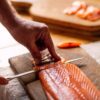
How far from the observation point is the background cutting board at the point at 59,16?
150 cm

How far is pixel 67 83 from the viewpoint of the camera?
1.00m

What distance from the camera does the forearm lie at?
109 centimetres

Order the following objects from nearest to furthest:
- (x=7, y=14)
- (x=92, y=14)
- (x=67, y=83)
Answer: (x=67, y=83) < (x=7, y=14) < (x=92, y=14)

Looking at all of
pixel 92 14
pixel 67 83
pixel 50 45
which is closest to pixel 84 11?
pixel 92 14

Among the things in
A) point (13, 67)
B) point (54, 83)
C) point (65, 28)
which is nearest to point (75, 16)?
point (65, 28)

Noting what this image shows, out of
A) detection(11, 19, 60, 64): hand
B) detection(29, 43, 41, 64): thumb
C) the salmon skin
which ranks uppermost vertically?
detection(11, 19, 60, 64): hand

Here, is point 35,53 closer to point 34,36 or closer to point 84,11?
point 34,36

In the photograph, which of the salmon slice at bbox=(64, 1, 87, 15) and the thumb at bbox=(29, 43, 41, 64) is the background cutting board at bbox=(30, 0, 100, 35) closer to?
the salmon slice at bbox=(64, 1, 87, 15)

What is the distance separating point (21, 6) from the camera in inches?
71.7

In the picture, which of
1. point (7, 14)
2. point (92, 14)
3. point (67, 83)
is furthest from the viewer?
point (92, 14)

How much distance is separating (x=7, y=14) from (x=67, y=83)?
13.9 inches

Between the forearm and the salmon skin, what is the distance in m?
0.23

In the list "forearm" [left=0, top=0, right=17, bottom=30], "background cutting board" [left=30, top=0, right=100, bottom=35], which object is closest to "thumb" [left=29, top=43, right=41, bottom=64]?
"forearm" [left=0, top=0, right=17, bottom=30]

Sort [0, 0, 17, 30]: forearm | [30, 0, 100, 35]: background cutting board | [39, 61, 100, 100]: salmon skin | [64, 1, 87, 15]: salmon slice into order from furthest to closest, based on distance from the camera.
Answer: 1. [64, 1, 87, 15]: salmon slice
2. [30, 0, 100, 35]: background cutting board
3. [0, 0, 17, 30]: forearm
4. [39, 61, 100, 100]: salmon skin
